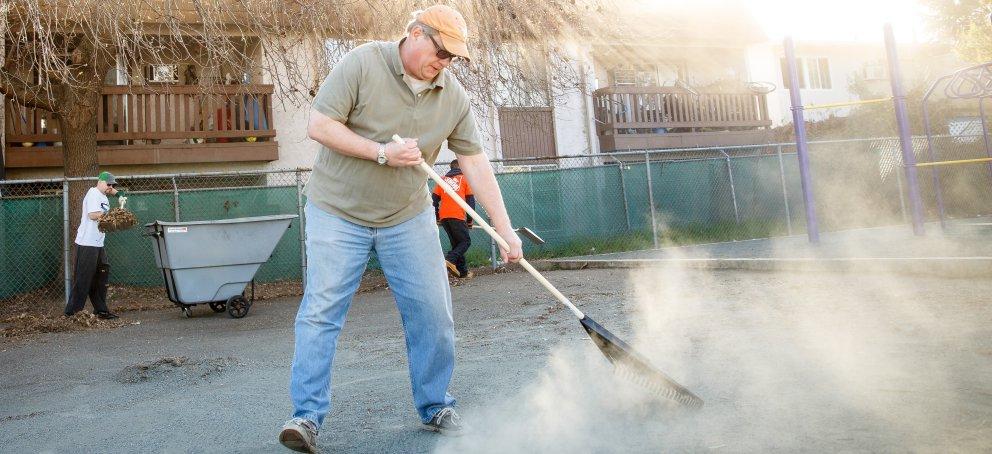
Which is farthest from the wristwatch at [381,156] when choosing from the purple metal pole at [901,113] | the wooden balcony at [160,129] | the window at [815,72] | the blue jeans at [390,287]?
the window at [815,72]

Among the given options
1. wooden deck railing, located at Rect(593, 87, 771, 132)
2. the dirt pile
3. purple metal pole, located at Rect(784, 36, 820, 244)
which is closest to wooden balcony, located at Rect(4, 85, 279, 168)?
the dirt pile

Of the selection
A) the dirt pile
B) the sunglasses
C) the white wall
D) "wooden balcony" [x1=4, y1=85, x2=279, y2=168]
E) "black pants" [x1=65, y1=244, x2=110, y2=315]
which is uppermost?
the white wall

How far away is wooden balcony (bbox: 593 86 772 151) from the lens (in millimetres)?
17953

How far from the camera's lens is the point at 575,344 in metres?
4.84

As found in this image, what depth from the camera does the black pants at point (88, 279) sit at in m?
8.17

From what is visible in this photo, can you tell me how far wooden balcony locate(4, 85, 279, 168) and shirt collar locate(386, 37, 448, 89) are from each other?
1063cm

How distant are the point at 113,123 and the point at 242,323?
766 cm

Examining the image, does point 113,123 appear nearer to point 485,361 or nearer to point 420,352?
point 485,361

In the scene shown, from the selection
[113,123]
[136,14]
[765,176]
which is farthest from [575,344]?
[113,123]

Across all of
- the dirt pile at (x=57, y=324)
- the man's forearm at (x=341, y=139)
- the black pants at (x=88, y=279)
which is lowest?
the dirt pile at (x=57, y=324)

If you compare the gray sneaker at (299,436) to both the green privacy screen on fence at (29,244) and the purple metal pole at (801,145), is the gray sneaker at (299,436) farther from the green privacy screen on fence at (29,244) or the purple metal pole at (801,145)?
the green privacy screen on fence at (29,244)

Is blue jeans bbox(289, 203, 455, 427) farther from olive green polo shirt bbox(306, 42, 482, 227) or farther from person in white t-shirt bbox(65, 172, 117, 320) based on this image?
person in white t-shirt bbox(65, 172, 117, 320)

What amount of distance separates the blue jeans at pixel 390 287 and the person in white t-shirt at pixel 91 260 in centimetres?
636

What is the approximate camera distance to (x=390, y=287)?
301 centimetres
